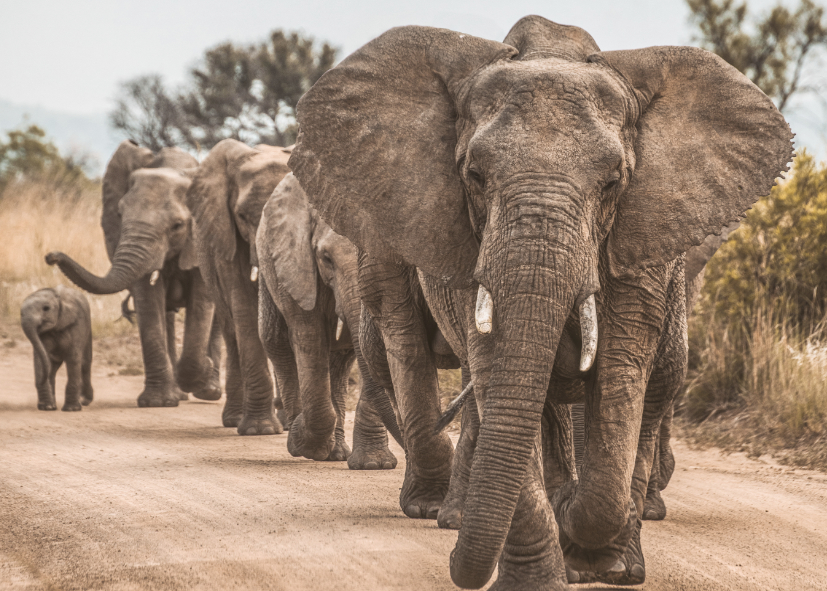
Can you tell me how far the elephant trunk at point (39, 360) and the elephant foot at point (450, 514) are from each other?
6.24 meters

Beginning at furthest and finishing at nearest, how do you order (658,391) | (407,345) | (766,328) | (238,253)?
(238,253), (766,328), (407,345), (658,391)

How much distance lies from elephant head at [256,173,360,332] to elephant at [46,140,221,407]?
3.92 m

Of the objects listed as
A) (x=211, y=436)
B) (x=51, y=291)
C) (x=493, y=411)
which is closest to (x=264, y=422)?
(x=211, y=436)

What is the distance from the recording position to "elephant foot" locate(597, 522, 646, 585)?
3.89 metres

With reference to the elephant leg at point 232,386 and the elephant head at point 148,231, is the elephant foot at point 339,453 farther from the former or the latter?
the elephant head at point 148,231

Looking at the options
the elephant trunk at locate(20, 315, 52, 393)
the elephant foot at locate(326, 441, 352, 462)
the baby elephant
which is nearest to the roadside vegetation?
the elephant foot at locate(326, 441, 352, 462)

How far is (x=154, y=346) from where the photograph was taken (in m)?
11.1

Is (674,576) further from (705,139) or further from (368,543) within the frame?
(705,139)

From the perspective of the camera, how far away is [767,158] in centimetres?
380

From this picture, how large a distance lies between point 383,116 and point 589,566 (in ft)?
5.55

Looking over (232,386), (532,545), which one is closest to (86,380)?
(232,386)

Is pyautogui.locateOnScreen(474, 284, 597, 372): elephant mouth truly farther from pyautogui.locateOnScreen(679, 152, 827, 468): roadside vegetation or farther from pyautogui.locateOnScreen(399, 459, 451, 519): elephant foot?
pyautogui.locateOnScreen(679, 152, 827, 468): roadside vegetation

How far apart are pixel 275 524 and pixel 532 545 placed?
5.55 ft

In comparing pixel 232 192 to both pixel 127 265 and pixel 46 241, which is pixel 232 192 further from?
pixel 46 241
